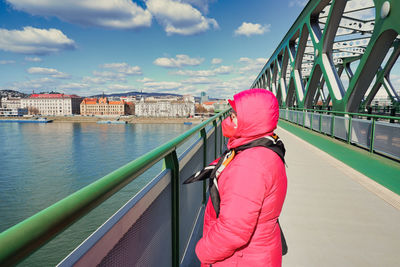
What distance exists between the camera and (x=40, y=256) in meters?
21.5

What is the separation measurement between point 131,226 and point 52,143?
66929 mm

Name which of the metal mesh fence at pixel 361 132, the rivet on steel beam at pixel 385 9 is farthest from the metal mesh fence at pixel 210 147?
the rivet on steel beam at pixel 385 9

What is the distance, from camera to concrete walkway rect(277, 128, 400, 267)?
8.55 ft

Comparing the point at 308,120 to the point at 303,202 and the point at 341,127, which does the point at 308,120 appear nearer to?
the point at 341,127

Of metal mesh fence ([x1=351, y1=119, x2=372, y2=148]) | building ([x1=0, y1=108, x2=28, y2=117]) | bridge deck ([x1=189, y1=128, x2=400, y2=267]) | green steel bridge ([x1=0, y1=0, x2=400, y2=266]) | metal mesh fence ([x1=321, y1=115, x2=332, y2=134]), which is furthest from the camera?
building ([x1=0, y1=108, x2=28, y2=117])

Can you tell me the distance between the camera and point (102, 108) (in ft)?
439

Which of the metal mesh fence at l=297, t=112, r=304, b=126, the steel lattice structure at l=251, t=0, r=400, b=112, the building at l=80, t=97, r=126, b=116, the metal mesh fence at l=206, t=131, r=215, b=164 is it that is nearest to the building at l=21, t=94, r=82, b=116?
the building at l=80, t=97, r=126, b=116

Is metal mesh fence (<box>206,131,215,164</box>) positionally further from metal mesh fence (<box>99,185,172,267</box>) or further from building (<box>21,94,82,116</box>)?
building (<box>21,94,82,116</box>)

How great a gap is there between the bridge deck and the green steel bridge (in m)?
0.01

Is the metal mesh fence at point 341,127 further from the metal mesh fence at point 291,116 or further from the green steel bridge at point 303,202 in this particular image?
the metal mesh fence at point 291,116

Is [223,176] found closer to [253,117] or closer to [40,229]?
[253,117]

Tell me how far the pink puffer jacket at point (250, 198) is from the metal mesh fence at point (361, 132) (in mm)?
5206

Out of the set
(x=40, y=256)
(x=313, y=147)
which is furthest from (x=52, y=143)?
(x=313, y=147)

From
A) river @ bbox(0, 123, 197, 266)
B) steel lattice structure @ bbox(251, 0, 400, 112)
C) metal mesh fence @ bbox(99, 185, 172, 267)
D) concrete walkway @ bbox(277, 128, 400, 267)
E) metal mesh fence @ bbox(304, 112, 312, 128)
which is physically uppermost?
steel lattice structure @ bbox(251, 0, 400, 112)
